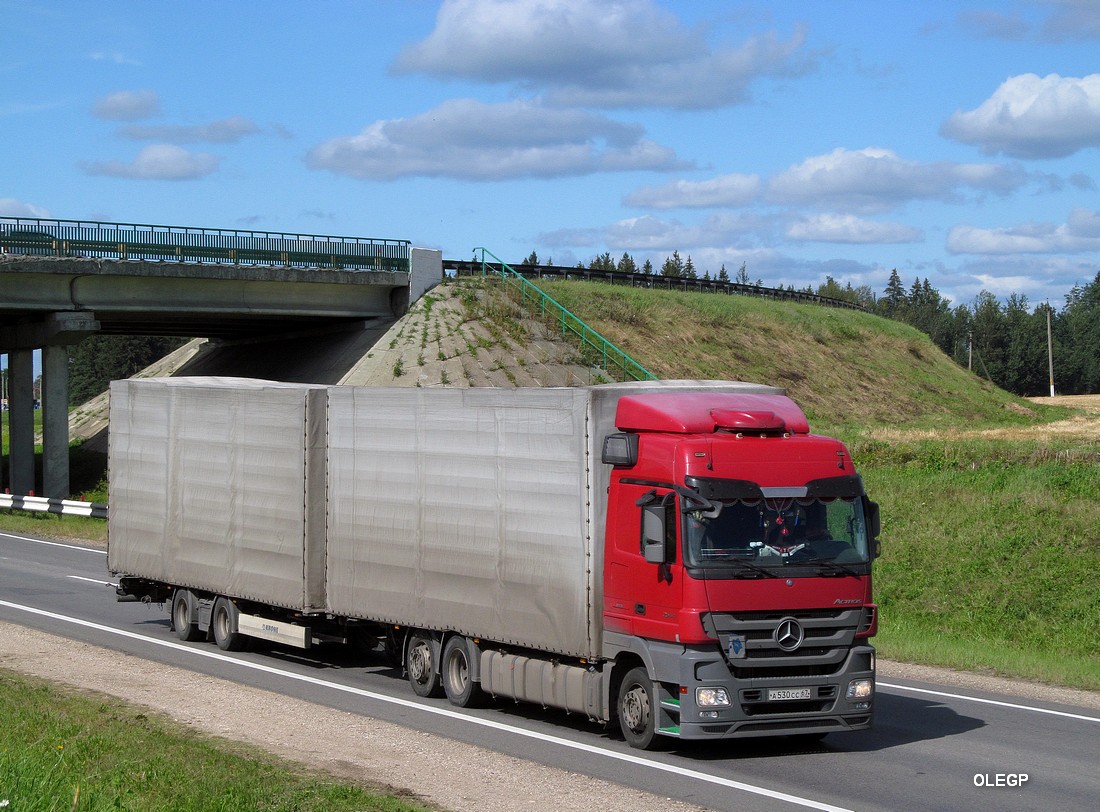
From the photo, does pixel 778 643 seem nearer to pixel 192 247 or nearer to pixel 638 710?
pixel 638 710

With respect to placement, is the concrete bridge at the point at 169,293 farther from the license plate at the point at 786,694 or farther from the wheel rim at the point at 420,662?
the license plate at the point at 786,694

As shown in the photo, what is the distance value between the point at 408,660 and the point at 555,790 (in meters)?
5.53

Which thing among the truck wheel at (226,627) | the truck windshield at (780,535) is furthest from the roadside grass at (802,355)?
the truck windshield at (780,535)

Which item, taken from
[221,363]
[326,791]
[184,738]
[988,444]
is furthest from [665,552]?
[221,363]

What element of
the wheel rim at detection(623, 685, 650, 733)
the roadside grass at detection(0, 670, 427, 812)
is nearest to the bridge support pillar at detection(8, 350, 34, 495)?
the roadside grass at detection(0, 670, 427, 812)

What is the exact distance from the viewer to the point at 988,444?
3353cm

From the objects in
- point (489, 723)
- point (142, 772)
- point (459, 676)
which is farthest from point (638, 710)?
point (142, 772)

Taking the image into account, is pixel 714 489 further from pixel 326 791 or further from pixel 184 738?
pixel 184 738

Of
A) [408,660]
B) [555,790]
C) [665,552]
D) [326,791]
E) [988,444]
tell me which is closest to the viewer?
[326,791]

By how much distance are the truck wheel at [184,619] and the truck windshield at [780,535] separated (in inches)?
406

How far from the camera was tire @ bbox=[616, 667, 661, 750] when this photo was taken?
12242 millimetres

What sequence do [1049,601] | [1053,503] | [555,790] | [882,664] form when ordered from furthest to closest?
[1053,503] → [1049,601] → [882,664] → [555,790]

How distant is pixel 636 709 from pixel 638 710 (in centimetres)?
2

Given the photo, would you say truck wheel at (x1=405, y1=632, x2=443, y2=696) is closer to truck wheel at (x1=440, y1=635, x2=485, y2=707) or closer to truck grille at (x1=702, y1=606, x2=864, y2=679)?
truck wheel at (x1=440, y1=635, x2=485, y2=707)
